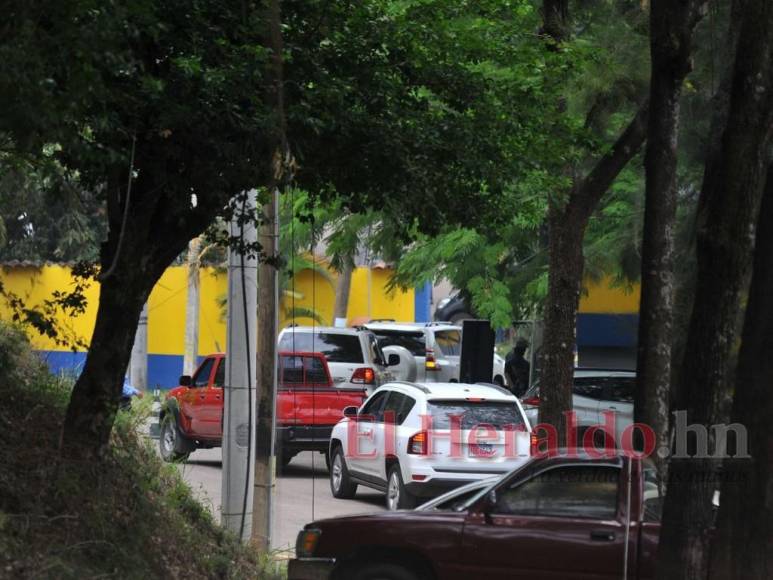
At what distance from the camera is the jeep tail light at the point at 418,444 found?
1562 cm

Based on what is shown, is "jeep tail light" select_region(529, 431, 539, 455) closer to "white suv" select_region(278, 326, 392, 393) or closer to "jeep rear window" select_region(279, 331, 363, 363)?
"white suv" select_region(278, 326, 392, 393)

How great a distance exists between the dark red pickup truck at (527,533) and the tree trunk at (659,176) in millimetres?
660

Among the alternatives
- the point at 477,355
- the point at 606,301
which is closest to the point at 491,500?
the point at 477,355

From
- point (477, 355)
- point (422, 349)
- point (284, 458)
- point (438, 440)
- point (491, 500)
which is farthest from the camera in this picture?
point (422, 349)

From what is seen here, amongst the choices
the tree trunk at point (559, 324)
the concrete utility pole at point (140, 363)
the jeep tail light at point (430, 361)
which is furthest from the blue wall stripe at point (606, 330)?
the concrete utility pole at point (140, 363)

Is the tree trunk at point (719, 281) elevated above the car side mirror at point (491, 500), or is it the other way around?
the tree trunk at point (719, 281)

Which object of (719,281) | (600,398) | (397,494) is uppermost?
(719,281)

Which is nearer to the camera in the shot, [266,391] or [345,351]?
[266,391]

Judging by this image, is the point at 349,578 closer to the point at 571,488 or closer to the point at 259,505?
the point at 571,488

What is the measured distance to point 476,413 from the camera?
52.7ft

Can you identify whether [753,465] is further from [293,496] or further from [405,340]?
[405,340]

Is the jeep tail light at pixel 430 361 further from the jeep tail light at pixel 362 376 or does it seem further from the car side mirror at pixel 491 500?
the car side mirror at pixel 491 500

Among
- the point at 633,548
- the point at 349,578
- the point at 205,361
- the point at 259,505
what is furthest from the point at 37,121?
the point at 205,361

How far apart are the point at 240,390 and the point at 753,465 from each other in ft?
18.4
